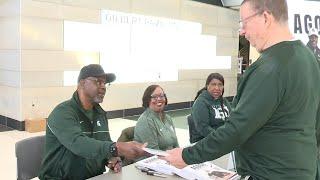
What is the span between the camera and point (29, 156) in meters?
2.22

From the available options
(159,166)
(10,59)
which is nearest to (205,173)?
(159,166)

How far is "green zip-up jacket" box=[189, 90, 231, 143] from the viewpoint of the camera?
368cm

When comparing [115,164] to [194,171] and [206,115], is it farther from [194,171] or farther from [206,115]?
[206,115]

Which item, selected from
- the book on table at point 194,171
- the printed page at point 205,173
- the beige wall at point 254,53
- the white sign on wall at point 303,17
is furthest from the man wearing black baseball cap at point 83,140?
the white sign on wall at point 303,17

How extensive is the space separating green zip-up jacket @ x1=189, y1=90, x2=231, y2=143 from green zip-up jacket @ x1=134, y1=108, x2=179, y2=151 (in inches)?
25.4

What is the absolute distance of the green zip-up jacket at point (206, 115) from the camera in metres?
3.68

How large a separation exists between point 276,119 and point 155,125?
5.49ft

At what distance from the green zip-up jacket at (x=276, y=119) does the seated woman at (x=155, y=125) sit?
1.45 metres

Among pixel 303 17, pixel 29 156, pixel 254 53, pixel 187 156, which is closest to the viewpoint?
pixel 187 156

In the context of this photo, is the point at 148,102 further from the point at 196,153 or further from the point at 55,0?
the point at 55,0

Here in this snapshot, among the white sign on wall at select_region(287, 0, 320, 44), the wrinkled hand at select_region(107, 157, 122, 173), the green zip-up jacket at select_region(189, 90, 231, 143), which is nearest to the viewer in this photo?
the wrinkled hand at select_region(107, 157, 122, 173)

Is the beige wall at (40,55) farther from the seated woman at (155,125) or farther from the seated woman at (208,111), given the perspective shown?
the seated woman at (155,125)

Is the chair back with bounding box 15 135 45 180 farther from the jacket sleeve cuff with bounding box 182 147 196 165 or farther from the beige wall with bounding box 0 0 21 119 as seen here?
the beige wall with bounding box 0 0 21 119

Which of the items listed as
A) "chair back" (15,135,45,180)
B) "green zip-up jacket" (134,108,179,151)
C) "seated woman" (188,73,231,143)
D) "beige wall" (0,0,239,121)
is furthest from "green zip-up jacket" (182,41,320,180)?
"beige wall" (0,0,239,121)
